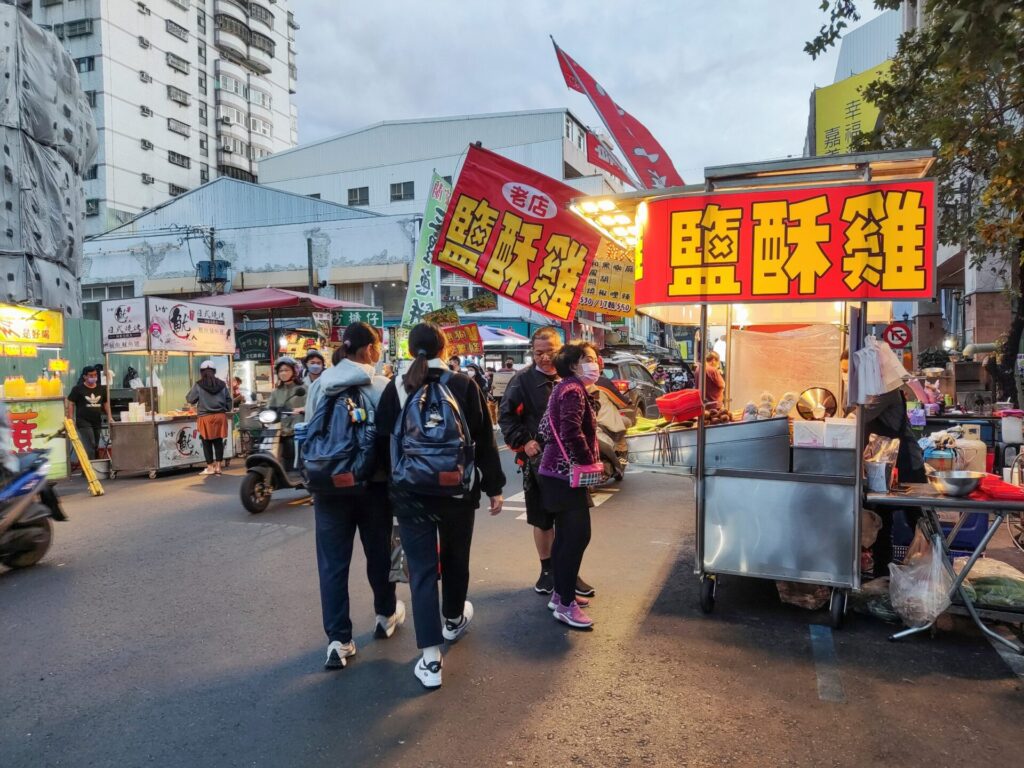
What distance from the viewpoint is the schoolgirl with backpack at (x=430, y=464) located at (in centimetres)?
357

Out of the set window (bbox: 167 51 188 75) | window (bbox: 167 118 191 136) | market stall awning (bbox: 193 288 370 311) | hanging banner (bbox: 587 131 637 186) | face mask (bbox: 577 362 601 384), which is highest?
window (bbox: 167 51 188 75)

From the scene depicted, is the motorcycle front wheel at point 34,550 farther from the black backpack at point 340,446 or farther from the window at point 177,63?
the window at point 177,63

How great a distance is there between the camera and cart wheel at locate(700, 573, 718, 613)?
4.64 metres

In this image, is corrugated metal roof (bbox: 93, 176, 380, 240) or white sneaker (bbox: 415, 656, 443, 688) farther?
corrugated metal roof (bbox: 93, 176, 380, 240)

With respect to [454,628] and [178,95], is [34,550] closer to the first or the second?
[454,628]

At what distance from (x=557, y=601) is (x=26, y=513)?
4.65 metres

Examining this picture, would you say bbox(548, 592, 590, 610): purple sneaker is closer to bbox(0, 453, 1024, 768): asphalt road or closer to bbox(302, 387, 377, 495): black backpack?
bbox(0, 453, 1024, 768): asphalt road

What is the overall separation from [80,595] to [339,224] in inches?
1146

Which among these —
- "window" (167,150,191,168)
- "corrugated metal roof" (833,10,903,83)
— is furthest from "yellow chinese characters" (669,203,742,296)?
"window" (167,150,191,168)

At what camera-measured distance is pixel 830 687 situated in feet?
11.8

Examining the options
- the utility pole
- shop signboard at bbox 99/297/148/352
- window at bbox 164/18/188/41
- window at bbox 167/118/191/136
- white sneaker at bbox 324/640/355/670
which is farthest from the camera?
window at bbox 167/118/191/136

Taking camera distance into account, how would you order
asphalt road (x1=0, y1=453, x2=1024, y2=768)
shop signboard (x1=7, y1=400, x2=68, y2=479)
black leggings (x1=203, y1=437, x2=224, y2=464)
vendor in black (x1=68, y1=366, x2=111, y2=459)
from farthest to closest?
vendor in black (x1=68, y1=366, x2=111, y2=459), black leggings (x1=203, y1=437, x2=224, y2=464), shop signboard (x1=7, y1=400, x2=68, y2=479), asphalt road (x1=0, y1=453, x2=1024, y2=768)

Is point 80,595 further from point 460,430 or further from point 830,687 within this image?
point 830,687

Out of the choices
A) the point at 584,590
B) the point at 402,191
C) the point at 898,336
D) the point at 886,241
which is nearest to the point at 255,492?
the point at 584,590
